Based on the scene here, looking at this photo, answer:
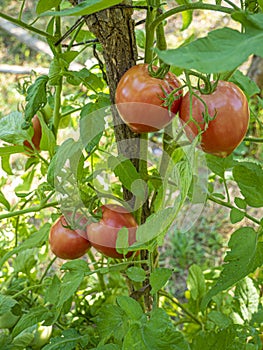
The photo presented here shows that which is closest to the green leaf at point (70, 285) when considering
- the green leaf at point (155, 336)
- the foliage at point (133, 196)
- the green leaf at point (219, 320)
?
the foliage at point (133, 196)

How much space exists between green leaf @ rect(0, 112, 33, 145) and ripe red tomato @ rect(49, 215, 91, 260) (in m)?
0.13

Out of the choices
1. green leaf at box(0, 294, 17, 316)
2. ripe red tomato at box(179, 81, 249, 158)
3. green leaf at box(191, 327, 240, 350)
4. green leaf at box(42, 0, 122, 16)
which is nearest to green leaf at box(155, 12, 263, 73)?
green leaf at box(42, 0, 122, 16)

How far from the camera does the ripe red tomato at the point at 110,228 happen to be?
26.8 inches

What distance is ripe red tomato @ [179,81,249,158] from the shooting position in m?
0.54

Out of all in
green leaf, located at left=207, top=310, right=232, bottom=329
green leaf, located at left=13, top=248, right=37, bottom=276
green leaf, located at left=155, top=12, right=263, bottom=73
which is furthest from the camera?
green leaf, located at left=13, top=248, right=37, bottom=276

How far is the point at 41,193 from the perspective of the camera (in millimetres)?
737

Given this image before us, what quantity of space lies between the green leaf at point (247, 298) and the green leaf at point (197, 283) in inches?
2.8

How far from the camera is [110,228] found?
677 millimetres

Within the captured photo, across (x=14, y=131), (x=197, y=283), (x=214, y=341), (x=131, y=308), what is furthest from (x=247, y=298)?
(x=14, y=131)

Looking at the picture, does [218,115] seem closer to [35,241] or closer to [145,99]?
[145,99]

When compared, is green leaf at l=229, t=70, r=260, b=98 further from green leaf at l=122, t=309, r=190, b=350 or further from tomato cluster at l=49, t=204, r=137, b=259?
green leaf at l=122, t=309, r=190, b=350

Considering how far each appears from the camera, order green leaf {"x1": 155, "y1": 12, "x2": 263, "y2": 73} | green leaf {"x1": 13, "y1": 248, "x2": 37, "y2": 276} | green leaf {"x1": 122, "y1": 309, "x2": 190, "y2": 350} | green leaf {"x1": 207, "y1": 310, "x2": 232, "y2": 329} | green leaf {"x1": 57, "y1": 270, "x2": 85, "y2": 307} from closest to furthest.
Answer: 1. green leaf {"x1": 155, "y1": 12, "x2": 263, "y2": 73}
2. green leaf {"x1": 122, "y1": 309, "x2": 190, "y2": 350}
3. green leaf {"x1": 57, "y1": 270, "x2": 85, "y2": 307}
4. green leaf {"x1": 207, "y1": 310, "x2": 232, "y2": 329}
5. green leaf {"x1": 13, "y1": 248, "x2": 37, "y2": 276}

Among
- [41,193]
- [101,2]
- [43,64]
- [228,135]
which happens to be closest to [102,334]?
[41,193]

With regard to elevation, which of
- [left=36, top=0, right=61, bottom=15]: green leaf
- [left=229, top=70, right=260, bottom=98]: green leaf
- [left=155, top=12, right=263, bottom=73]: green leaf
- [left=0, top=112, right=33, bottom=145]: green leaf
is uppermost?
[left=155, top=12, right=263, bottom=73]: green leaf
